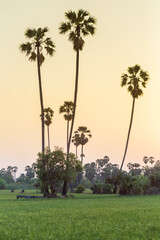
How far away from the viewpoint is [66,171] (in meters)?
39.2

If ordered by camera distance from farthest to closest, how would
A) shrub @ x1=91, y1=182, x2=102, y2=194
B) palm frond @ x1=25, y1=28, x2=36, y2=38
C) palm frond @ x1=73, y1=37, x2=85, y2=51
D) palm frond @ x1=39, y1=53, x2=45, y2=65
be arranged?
shrub @ x1=91, y1=182, x2=102, y2=194 → palm frond @ x1=73, y1=37, x2=85, y2=51 → palm frond @ x1=39, y1=53, x2=45, y2=65 → palm frond @ x1=25, y1=28, x2=36, y2=38

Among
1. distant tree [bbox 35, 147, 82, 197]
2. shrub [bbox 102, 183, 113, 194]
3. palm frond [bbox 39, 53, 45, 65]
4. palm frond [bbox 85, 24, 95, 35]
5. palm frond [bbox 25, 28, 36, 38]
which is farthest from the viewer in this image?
shrub [bbox 102, 183, 113, 194]

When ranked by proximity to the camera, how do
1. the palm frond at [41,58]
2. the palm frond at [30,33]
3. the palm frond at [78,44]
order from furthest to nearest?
the palm frond at [78,44] < the palm frond at [41,58] < the palm frond at [30,33]

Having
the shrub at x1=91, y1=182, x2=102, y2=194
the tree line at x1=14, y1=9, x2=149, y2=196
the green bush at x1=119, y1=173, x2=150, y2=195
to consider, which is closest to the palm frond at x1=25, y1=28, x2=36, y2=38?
the tree line at x1=14, y1=9, x2=149, y2=196

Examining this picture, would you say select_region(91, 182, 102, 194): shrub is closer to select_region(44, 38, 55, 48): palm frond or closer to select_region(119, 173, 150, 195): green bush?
select_region(119, 173, 150, 195): green bush

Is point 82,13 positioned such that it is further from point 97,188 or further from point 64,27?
point 97,188

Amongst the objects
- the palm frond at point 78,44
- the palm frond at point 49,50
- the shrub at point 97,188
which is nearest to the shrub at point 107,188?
the shrub at point 97,188

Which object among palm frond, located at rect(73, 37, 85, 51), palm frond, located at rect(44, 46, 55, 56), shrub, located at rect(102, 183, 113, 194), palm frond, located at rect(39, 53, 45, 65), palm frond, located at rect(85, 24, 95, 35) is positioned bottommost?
shrub, located at rect(102, 183, 113, 194)

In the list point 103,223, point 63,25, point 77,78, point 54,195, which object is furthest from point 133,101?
point 103,223

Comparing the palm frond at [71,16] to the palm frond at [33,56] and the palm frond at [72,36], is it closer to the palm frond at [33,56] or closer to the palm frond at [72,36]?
the palm frond at [72,36]

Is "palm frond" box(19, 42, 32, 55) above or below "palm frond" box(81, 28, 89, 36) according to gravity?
below

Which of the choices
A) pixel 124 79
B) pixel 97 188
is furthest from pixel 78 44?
pixel 97 188

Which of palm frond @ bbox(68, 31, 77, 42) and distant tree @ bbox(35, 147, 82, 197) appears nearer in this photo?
distant tree @ bbox(35, 147, 82, 197)

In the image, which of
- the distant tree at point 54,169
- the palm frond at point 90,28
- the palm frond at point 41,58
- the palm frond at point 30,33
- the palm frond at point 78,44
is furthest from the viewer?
the palm frond at point 90,28
